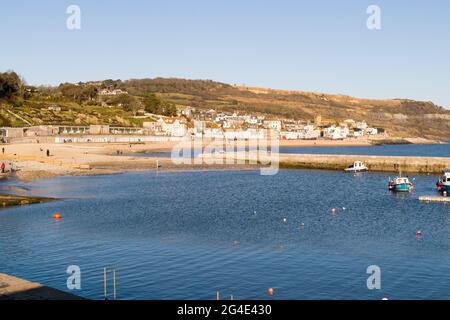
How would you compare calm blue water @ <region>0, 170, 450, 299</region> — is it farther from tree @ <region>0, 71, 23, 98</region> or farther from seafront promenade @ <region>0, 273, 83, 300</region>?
tree @ <region>0, 71, 23, 98</region>

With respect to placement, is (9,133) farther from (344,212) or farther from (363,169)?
(344,212)

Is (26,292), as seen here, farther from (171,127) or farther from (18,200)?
(171,127)

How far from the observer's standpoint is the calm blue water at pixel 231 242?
2397cm

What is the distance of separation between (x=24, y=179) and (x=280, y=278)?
163 ft

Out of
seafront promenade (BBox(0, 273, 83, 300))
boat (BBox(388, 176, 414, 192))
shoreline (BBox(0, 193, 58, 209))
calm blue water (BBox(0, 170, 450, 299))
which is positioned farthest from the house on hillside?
seafront promenade (BBox(0, 273, 83, 300))

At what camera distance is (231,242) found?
33156 millimetres

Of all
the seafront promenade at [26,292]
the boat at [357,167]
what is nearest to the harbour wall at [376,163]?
the boat at [357,167]

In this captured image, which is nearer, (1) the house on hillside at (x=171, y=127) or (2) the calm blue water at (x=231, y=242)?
(2) the calm blue water at (x=231, y=242)

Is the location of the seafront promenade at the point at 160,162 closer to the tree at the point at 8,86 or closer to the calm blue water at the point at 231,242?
the calm blue water at the point at 231,242

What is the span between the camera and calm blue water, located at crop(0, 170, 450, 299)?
23969 millimetres

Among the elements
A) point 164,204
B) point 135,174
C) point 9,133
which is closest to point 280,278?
point 164,204

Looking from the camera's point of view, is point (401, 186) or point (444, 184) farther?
point (401, 186)

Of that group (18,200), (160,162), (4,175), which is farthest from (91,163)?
(18,200)

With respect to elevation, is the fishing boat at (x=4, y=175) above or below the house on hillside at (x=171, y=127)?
below
